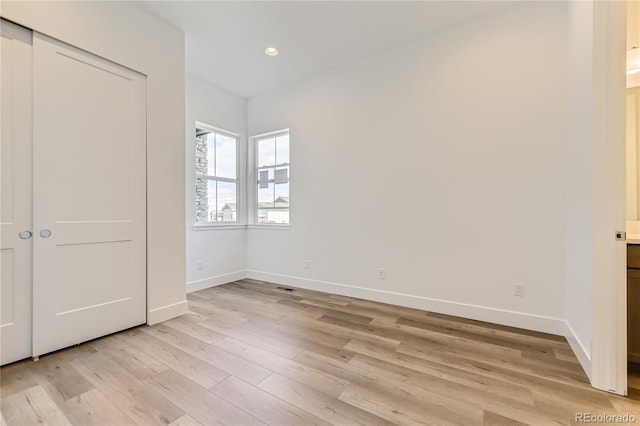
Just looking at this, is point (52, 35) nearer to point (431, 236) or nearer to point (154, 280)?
point (154, 280)

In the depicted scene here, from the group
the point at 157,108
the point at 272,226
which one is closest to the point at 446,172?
the point at 272,226

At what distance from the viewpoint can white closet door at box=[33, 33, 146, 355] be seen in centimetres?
205

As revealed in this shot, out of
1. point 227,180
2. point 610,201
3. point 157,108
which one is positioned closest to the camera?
point 610,201

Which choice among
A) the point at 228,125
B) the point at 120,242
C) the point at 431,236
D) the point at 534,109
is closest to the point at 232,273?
the point at 120,242

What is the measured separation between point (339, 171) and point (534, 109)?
209 cm

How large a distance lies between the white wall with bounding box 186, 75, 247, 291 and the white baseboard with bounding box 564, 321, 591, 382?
3.99 m

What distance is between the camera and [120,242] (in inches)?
96.8

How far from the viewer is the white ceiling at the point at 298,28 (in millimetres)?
2562

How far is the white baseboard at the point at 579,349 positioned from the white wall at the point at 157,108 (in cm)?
339

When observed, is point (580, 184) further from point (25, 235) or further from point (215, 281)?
point (215, 281)

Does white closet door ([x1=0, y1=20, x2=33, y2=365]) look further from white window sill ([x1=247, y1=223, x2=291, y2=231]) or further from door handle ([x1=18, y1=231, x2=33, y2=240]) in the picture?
white window sill ([x1=247, y1=223, x2=291, y2=231])

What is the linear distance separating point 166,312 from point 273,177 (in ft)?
7.87

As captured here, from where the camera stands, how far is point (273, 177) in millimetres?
4379

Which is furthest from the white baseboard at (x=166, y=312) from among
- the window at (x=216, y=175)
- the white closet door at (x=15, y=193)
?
the window at (x=216, y=175)
